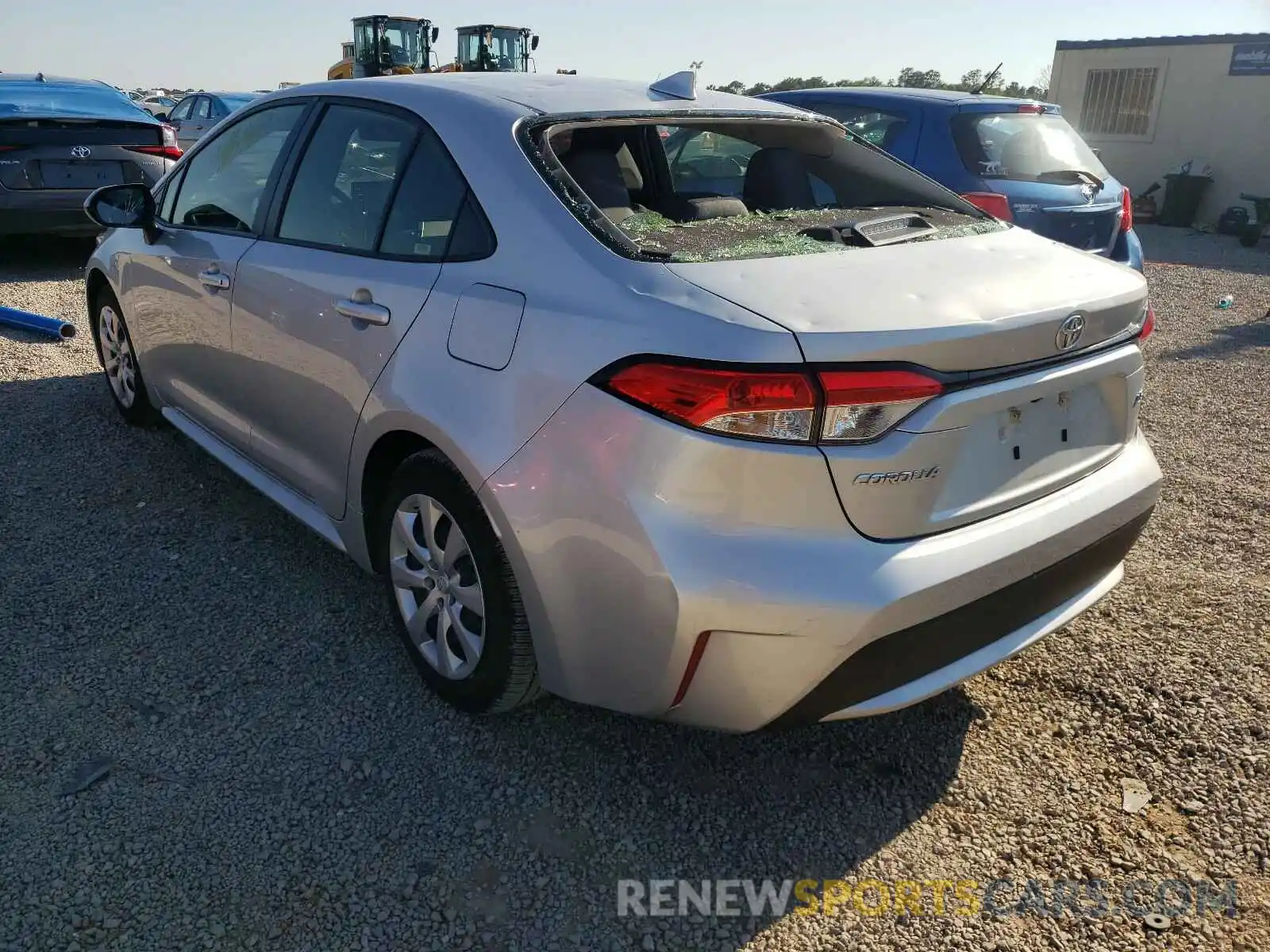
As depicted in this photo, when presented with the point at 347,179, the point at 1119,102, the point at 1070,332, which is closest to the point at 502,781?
the point at 1070,332

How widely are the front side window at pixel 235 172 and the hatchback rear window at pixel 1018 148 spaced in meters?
4.30

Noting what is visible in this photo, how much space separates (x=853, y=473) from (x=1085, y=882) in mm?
1118

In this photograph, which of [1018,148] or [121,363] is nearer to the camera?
[121,363]

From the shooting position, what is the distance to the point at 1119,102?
1688cm

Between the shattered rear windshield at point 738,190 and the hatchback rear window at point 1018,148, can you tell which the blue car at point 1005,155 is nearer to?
the hatchback rear window at point 1018,148

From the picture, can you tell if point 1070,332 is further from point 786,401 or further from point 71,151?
point 71,151

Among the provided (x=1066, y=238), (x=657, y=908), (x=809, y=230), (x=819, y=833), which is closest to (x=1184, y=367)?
(x=1066, y=238)

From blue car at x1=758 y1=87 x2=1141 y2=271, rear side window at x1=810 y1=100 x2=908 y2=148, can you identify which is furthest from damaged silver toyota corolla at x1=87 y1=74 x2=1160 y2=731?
rear side window at x1=810 y1=100 x2=908 y2=148

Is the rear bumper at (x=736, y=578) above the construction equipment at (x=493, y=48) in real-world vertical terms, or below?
below

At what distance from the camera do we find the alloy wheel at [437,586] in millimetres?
2508

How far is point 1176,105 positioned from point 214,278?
678 inches

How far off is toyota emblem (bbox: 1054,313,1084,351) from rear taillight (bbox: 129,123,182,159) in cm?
788

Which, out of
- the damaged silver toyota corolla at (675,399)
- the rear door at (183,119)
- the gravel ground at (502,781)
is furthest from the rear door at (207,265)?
the rear door at (183,119)

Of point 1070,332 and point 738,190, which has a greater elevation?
point 738,190
